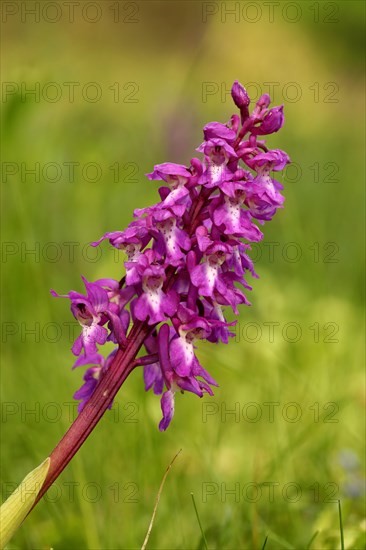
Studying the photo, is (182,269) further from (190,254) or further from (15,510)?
(15,510)

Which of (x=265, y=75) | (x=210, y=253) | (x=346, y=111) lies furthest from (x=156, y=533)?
(x=265, y=75)

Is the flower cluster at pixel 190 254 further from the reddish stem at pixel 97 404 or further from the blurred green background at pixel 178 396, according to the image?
the blurred green background at pixel 178 396

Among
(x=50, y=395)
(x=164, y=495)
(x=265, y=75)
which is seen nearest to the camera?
(x=164, y=495)

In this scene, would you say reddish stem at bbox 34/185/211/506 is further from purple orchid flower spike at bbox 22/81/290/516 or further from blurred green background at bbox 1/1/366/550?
blurred green background at bbox 1/1/366/550

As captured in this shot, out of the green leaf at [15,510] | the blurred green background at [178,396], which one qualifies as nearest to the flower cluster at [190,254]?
the green leaf at [15,510]

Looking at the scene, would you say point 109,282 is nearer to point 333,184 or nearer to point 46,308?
point 46,308

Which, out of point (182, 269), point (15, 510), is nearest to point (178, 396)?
point (182, 269)

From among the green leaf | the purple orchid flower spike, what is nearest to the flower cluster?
the purple orchid flower spike

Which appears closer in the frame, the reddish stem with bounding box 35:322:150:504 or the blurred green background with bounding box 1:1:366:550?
→ the reddish stem with bounding box 35:322:150:504
